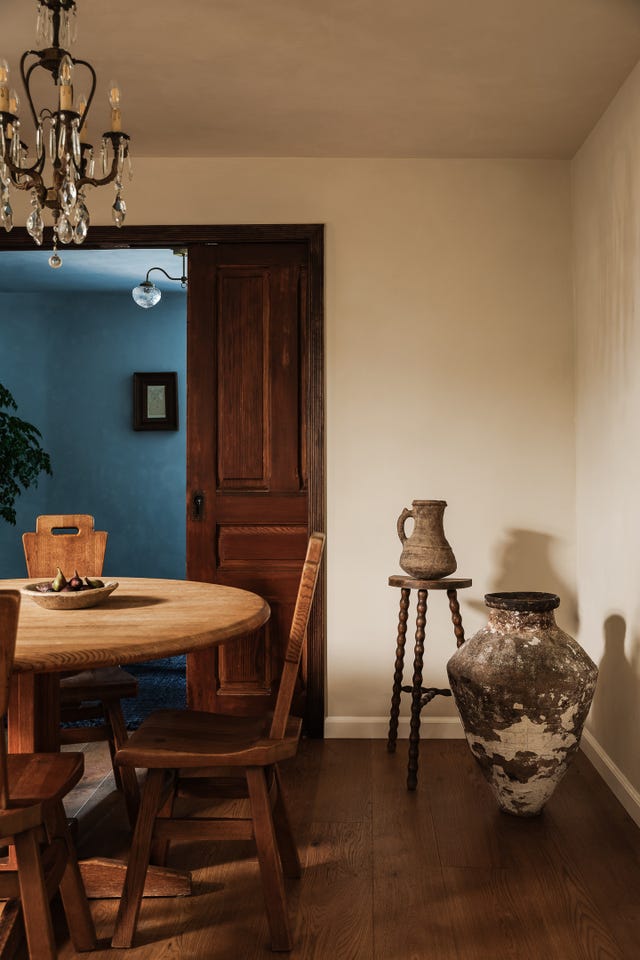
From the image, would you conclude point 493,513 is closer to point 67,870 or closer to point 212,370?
point 212,370

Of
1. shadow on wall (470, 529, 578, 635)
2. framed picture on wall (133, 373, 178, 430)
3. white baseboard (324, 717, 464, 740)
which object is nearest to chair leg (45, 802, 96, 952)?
white baseboard (324, 717, 464, 740)

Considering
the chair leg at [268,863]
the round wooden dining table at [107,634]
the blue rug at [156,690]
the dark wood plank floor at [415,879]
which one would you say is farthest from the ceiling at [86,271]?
the chair leg at [268,863]

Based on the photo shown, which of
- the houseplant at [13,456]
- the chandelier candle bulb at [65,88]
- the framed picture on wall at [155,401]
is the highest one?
the chandelier candle bulb at [65,88]

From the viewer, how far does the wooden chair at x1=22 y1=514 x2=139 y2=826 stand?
2.73m

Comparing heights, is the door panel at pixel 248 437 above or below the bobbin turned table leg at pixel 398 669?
above

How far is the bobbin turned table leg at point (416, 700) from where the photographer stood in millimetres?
3049

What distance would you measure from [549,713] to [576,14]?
2159 millimetres

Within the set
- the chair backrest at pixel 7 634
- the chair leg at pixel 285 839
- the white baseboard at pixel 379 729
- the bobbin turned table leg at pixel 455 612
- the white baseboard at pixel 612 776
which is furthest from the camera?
the white baseboard at pixel 379 729

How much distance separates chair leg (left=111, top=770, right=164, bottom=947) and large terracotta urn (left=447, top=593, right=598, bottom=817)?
3.65ft

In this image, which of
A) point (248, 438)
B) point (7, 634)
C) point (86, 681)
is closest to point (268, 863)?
point (7, 634)

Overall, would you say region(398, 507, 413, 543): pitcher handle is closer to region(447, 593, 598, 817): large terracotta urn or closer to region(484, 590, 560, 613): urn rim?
region(484, 590, 560, 613): urn rim

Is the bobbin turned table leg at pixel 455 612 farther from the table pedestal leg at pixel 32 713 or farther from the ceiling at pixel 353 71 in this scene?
the ceiling at pixel 353 71

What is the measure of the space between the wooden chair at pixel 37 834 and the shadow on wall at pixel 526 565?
2.13 meters

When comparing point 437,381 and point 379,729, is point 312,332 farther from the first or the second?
point 379,729
